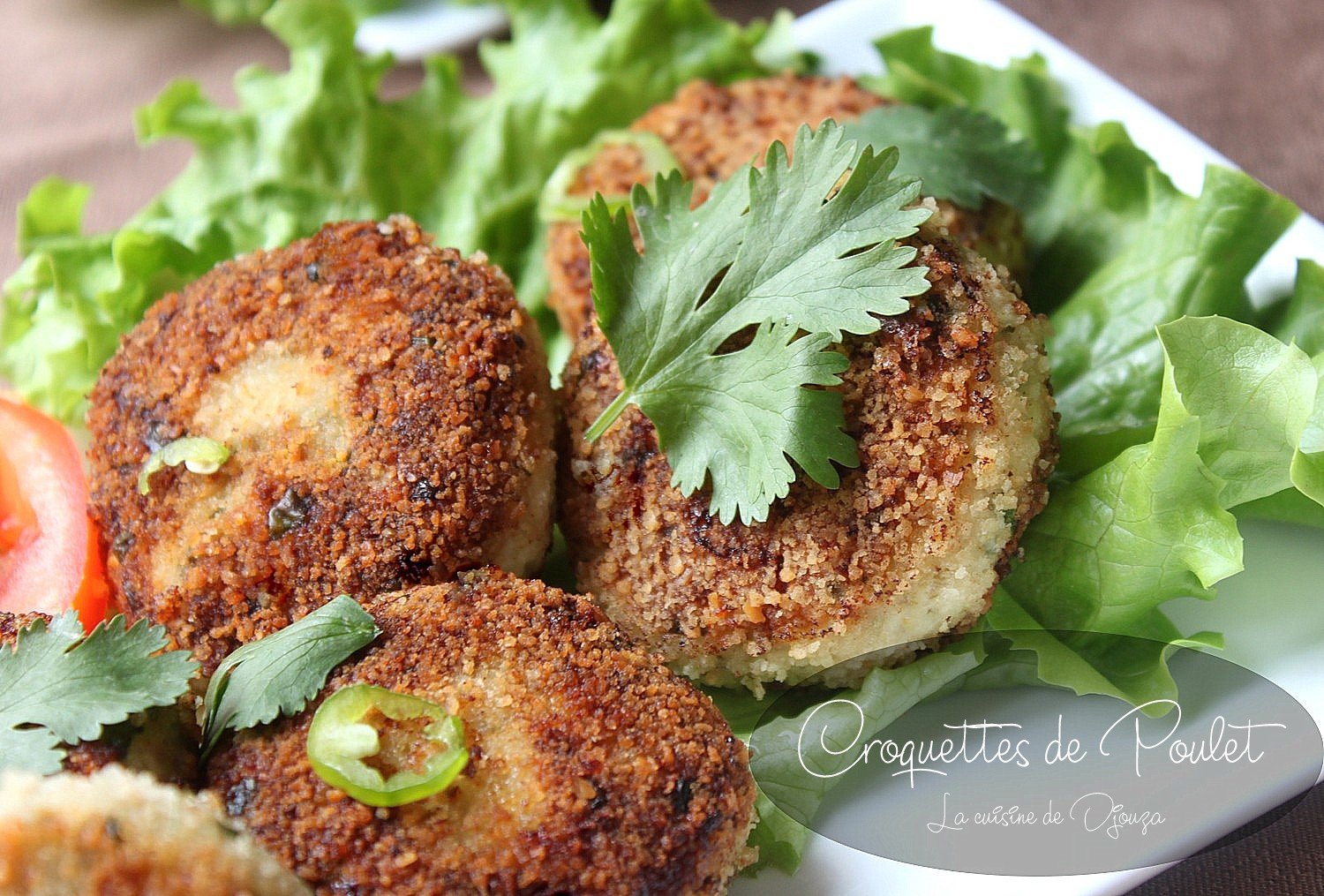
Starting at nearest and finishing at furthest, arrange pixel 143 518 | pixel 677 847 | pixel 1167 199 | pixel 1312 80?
pixel 677 847, pixel 143 518, pixel 1167 199, pixel 1312 80

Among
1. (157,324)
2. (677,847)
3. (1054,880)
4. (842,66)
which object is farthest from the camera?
(842,66)

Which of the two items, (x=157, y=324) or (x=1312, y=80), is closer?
(x=157, y=324)

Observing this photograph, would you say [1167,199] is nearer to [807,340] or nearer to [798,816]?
[807,340]

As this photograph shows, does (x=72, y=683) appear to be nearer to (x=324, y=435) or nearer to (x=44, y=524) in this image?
(x=324, y=435)

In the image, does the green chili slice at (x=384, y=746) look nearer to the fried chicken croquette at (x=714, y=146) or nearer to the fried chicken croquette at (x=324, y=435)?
the fried chicken croquette at (x=324, y=435)

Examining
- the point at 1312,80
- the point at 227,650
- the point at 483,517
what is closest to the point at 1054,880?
the point at 483,517

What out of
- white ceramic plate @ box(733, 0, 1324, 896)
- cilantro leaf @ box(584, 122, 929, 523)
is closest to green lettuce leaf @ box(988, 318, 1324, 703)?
white ceramic plate @ box(733, 0, 1324, 896)
